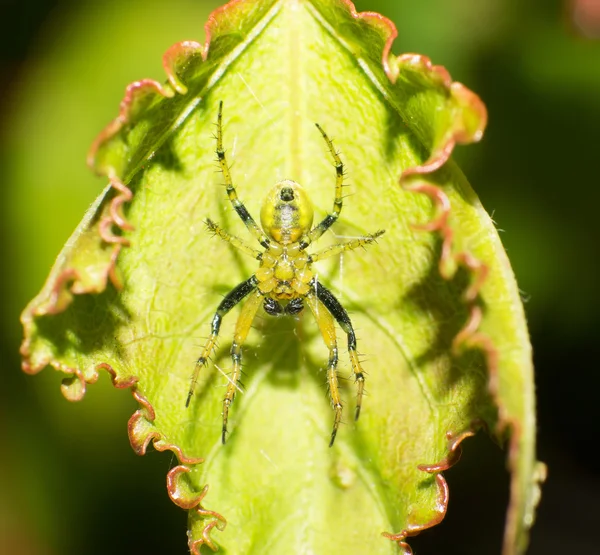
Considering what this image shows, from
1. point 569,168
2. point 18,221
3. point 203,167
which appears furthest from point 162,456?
point 569,168

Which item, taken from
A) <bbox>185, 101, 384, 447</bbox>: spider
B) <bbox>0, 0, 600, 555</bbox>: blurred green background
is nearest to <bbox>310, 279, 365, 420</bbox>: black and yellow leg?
<bbox>185, 101, 384, 447</bbox>: spider

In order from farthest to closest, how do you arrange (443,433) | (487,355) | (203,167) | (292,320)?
(292,320) < (203,167) < (443,433) < (487,355)

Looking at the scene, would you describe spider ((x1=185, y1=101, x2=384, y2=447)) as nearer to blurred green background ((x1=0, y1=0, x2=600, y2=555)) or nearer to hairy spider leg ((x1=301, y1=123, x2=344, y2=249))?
hairy spider leg ((x1=301, y1=123, x2=344, y2=249))

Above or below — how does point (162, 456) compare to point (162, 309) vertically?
below

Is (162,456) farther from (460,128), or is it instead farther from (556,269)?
(460,128)

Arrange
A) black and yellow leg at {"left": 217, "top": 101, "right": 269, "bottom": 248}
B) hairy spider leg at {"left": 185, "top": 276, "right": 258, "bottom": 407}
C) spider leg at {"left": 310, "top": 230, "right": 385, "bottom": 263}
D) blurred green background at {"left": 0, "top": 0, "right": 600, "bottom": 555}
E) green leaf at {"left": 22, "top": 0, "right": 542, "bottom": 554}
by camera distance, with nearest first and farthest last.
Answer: green leaf at {"left": 22, "top": 0, "right": 542, "bottom": 554}
black and yellow leg at {"left": 217, "top": 101, "right": 269, "bottom": 248}
spider leg at {"left": 310, "top": 230, "right": 385, "bottom": 263}
hairy spider leg at {"left": 185, "top": 276, "right": 258, "bottom": 407}
blurred green background at {"left": 0, "top": 0, "right": 600, "bottom": 555}

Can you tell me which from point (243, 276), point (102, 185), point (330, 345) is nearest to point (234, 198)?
point (243, 276)
